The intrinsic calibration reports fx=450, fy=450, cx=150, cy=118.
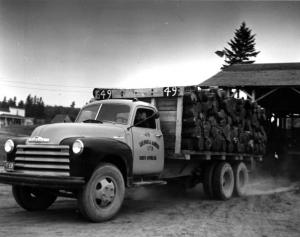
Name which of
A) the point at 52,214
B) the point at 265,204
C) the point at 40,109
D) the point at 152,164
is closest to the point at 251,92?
the point at 265,204

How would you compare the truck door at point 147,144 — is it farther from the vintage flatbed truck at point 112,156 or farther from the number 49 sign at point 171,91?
the number 49 sign at point 171,91

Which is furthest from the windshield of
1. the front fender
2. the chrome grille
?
the chrome grille

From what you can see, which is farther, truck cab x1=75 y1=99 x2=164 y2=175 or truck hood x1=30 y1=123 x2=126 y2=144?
truck cab x1=75 y1=99 x2=164 y2=175

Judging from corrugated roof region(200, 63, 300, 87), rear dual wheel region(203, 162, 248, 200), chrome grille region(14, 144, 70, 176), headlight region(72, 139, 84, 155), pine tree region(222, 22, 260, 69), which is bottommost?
rear dual wheel region(203, 162, 248, 200)

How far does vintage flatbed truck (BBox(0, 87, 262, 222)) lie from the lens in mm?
7199

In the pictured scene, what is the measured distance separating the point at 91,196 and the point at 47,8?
532 cm

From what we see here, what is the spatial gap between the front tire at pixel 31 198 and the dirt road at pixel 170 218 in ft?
0.56

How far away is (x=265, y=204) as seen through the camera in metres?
9.93

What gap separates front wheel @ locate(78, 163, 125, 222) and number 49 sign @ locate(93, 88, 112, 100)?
119 inches

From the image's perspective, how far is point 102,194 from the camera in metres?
7.43

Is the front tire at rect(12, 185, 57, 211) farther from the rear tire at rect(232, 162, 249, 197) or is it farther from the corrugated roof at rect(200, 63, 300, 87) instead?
the corrugated roof at rect(200, 63, 300, 87)

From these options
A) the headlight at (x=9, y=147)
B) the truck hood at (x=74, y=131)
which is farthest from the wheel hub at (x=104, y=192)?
the headlight at (x=9, y=147)

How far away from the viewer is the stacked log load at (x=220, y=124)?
33.1 ft

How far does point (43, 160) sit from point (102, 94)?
341cm
